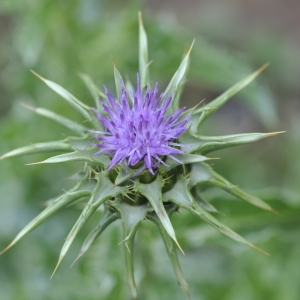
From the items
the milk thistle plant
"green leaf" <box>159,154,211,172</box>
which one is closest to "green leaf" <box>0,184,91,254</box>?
the milk thistle plant

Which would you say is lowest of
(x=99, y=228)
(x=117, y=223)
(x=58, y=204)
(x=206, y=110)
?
(x=117, y=223)

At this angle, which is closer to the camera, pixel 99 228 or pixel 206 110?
pixel 99 228

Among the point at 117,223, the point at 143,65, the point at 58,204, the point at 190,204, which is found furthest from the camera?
the point at 117,223

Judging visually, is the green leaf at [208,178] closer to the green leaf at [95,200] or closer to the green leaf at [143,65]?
the green leaf at [95,200]

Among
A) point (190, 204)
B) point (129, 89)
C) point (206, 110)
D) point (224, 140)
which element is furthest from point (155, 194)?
point (129, 89)

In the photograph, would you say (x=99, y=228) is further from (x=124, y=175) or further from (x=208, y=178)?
(x=208, y=178)

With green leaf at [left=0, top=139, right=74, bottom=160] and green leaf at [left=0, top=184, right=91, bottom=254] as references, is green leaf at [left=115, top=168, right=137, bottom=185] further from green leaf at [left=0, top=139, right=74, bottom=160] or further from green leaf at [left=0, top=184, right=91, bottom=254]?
green leaf at [left=0, top=139, right=74, bottom=160]

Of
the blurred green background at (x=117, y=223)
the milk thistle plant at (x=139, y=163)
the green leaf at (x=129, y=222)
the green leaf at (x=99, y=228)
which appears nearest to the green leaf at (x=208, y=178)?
the milk thistle plant at (x=139, y=163)
